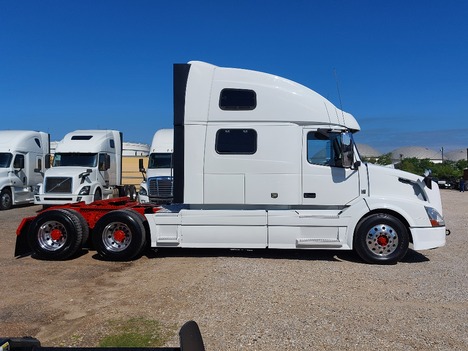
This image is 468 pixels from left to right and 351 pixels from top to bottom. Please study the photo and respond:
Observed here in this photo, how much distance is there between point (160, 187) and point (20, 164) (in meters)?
9.08

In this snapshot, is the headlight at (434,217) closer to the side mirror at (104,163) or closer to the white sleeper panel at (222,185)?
the white sleeper panel at (222,185)

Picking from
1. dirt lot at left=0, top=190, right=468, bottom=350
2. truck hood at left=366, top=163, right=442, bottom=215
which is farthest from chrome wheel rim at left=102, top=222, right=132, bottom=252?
truck hood at left=366, top=163, right=442, bottom=215

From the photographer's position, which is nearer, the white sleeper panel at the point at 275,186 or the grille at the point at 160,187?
the white sleeper panel at the point at 275,186

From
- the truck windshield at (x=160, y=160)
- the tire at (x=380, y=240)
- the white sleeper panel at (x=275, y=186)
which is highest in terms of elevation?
the truck windshield at (x=160, y=160)

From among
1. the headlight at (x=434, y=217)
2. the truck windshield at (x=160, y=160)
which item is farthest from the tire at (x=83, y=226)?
the truck windshield at (x=160, y=160)

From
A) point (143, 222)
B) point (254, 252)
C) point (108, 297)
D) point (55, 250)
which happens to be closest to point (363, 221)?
point (254, 252)

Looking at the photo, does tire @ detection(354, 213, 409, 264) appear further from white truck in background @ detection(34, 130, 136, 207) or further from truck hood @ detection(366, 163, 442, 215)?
white truck in background @ detection(34, 130, 136, 207)

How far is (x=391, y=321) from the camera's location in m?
5.26

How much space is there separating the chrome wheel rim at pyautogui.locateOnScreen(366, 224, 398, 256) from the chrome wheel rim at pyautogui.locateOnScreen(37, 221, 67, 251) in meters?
6.00

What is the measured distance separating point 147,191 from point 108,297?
8.89m

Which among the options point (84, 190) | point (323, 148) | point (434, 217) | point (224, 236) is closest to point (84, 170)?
point (84, 190)

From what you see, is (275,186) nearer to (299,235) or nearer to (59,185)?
(299,235)

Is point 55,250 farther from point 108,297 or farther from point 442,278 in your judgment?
point 442,278

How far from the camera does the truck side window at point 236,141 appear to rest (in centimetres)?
873
